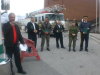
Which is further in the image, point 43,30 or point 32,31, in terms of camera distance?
point 43,30

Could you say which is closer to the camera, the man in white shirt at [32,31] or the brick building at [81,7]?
the man in white shirt at [32,31]

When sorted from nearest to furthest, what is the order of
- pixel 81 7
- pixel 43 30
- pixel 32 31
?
pixel 32 31 → pixel 43 30 → pixel 81 7

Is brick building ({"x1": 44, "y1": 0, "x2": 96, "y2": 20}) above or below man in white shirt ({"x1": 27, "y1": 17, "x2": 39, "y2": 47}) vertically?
above

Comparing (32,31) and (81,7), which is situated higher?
(81,7)

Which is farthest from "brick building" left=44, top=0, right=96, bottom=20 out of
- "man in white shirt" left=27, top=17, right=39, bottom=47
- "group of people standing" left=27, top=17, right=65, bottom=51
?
"man in white shirt" left=27, top=17, right=39, bottom=47

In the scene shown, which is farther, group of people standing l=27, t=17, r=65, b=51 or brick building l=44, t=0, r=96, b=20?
brick building l=44, t=0, r=96, b=20

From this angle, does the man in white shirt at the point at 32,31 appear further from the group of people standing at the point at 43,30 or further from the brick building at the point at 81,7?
the brick building at the point at 81,7

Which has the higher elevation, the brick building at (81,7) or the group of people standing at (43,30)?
the brick building at (81,7)

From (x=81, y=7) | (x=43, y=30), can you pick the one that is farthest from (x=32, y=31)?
(x=81, y=7)

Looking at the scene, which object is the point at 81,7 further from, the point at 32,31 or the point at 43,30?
the point at 32,31

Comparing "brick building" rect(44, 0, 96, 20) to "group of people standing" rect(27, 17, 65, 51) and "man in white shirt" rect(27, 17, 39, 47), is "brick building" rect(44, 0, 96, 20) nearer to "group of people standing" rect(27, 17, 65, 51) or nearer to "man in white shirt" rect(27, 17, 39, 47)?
"group of people standing" rect(27, 17, 65, 51)

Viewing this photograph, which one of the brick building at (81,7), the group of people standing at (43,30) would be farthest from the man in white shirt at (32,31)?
the brick building at (81,7)

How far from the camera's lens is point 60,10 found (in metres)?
33.8

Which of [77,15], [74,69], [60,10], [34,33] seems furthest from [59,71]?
[77,15]
